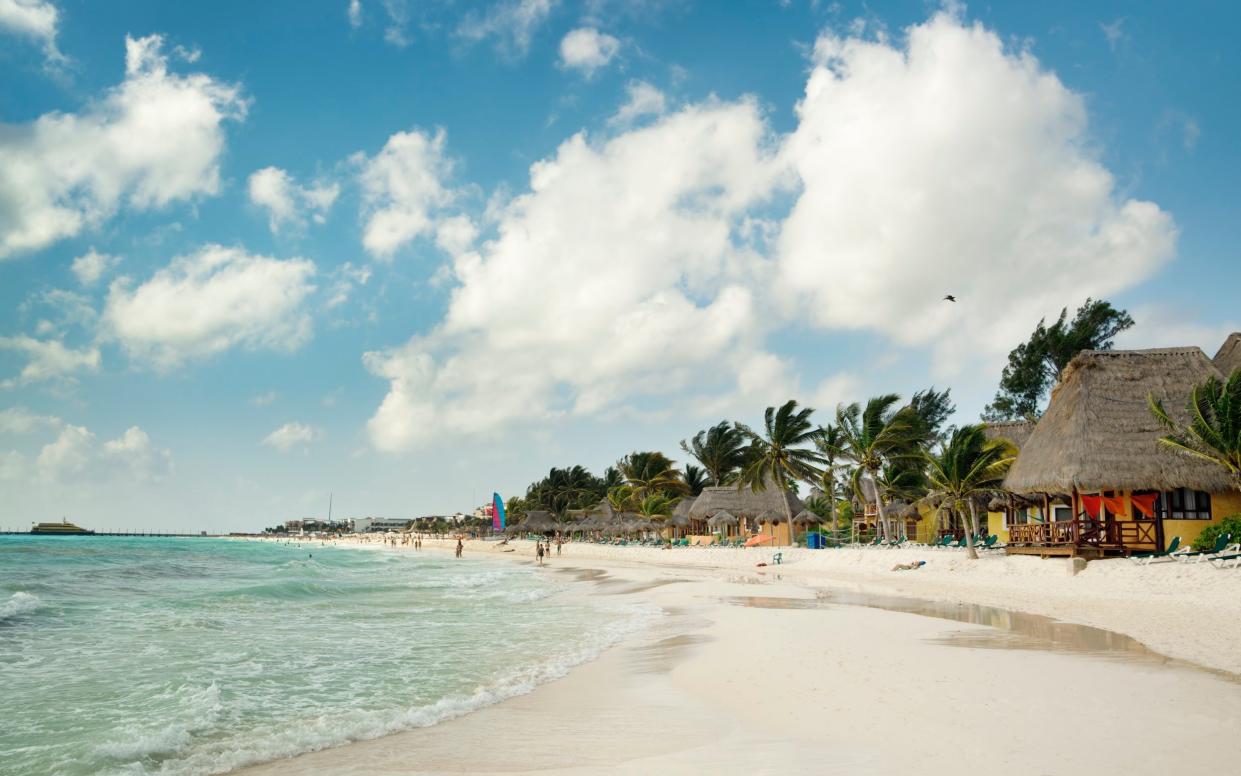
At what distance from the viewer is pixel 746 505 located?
44812mm

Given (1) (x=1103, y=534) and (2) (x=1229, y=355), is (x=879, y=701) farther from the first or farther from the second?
(2) (x=1229, y=355)

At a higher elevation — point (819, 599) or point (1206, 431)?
point (1206, 431)

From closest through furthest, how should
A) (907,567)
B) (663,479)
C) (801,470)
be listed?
(907,567)
(801,470)
(663,479)

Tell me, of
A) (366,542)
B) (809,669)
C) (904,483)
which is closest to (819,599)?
(809,669)

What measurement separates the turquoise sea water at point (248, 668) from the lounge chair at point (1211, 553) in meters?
11.6

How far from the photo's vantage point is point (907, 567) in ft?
75.4

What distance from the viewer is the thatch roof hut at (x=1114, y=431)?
716 inches

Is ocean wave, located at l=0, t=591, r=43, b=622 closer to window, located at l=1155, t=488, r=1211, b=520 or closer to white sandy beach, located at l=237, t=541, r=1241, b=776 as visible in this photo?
white sandy beach, located at l=237, t=541, r=1241, b=776

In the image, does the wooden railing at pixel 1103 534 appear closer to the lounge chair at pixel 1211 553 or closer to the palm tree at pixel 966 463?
the lounge chair at pixel 1211 553

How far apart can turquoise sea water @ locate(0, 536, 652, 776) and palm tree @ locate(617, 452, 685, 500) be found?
126 ft

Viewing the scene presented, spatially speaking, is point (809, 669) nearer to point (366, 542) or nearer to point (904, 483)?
point (904, 483)

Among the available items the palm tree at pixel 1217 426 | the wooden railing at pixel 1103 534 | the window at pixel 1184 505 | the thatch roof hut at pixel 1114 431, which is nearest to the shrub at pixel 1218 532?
the palm tree at pixel 1217 426

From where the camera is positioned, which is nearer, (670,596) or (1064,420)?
(670,596)

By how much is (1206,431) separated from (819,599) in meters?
9.19
